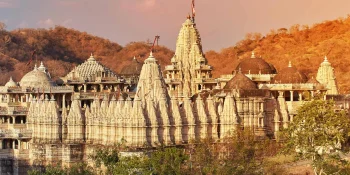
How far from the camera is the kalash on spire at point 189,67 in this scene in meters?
62.4

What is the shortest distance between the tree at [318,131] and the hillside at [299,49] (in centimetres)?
4862

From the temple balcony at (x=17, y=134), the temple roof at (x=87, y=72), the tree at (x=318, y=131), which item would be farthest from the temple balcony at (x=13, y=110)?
the tree at (x=318, y=131)

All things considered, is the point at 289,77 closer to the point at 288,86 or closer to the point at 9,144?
the point at 288,86

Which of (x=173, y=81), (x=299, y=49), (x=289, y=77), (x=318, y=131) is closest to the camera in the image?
(x=318, y=131)

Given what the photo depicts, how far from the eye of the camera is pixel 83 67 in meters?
60.9

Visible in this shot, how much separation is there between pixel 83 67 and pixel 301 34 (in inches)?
2369

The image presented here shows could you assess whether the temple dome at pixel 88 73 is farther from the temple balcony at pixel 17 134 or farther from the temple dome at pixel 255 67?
the temple balcony at pixel 17 134

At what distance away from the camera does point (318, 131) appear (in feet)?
123

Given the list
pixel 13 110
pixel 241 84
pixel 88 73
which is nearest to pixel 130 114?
pixel 241 84

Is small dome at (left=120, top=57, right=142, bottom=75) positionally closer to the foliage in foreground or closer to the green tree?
the foliage in foreground

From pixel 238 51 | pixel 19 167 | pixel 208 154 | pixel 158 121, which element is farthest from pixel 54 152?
pixel 238 51

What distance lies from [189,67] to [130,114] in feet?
65.6

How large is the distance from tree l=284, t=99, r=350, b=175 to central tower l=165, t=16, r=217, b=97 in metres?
24.1

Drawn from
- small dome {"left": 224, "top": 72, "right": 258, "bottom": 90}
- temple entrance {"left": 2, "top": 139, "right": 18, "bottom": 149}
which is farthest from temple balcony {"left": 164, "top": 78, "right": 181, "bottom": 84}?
temple entrance {"left": 2, "top": 139, "right": 18, "bottom": 149}
